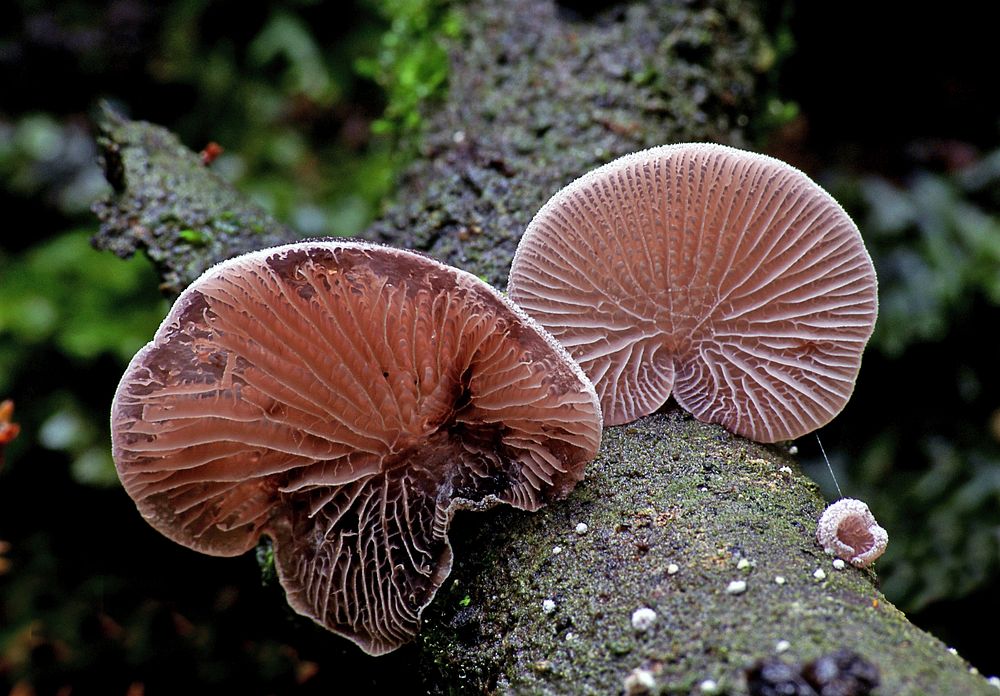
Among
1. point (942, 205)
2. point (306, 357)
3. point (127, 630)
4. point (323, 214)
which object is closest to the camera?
point (306, 357)

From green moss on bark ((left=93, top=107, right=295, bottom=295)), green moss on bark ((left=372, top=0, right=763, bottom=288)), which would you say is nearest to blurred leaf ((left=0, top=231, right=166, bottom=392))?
green moss on bark ((left=93, top=107, right=295, bottom=295))

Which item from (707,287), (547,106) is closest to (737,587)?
(707,287)

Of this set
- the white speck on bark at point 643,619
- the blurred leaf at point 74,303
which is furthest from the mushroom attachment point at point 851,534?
the blurred leaf at point 74,303

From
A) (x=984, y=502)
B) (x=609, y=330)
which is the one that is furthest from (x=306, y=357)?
(x=984, y=502)

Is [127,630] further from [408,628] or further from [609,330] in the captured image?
[609,330]

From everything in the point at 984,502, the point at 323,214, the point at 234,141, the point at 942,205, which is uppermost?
the point at 234,141

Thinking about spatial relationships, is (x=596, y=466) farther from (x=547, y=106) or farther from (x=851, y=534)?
(x=547, y=106)

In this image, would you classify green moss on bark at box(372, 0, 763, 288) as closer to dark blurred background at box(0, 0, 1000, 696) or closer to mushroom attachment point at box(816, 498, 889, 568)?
dark blurred background at box(0, 0, 1000, 696)
